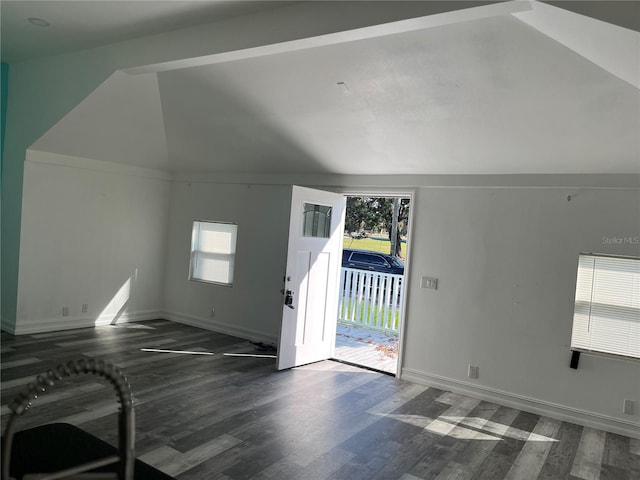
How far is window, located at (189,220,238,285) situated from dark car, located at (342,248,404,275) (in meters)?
4.31

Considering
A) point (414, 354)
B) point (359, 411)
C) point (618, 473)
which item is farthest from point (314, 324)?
point (618, 473)

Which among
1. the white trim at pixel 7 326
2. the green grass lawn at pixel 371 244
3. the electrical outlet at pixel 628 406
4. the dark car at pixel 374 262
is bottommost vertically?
the white trim at pixel 7 326

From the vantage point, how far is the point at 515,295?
470cm

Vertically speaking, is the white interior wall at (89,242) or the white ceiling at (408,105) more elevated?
the white ceiling at (408,105)

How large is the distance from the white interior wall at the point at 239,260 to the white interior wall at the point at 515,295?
194cm

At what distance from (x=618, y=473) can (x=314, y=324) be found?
10.6 ft

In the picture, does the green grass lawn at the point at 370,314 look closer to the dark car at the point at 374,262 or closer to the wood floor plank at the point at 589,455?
the dark car at the point at 374,262

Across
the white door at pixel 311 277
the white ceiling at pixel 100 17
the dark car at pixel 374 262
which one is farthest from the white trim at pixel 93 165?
the dark car at pixel 374 262

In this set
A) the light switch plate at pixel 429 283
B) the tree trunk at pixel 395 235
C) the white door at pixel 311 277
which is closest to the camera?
the light switch plate at pixel 429 283

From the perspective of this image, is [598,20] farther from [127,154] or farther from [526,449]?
[127,154]

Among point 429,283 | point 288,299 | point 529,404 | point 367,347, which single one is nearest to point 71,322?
→ point 288,299

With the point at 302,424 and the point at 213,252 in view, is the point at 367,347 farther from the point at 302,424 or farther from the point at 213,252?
the point at 302,424

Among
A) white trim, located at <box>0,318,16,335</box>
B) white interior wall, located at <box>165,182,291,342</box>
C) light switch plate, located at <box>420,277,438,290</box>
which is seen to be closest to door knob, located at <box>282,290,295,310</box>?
white interior wall, located at <box>165,182,291,342</box>

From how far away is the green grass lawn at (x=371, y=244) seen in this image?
42.5ft
